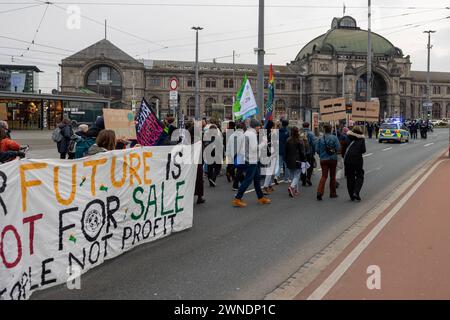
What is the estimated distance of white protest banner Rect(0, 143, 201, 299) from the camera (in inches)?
183

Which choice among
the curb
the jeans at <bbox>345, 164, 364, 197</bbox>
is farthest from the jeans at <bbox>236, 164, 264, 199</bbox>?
the curb

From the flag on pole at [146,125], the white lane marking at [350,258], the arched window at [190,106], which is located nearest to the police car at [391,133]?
the white lane marking at [350,258]

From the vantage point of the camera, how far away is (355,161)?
35.3ft

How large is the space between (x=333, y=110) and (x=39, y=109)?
107 ft

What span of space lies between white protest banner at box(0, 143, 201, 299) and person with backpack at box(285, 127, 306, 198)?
4.37m

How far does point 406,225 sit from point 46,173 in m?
6.17

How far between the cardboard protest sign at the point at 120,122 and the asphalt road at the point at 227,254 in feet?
7.57

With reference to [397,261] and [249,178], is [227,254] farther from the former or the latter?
[249,178]

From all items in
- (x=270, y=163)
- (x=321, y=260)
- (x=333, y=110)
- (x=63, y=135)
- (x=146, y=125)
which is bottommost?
(x=321, y=260)

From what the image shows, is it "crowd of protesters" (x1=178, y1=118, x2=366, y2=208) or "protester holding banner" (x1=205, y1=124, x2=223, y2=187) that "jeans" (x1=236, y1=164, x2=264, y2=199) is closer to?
"crowd of protesters" (x1=178, y1=118, x2=366, y2=208)

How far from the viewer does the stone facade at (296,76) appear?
3602 inches

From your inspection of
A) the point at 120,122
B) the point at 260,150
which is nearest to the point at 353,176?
the point at 260,150

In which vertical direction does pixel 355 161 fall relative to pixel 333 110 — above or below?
below
